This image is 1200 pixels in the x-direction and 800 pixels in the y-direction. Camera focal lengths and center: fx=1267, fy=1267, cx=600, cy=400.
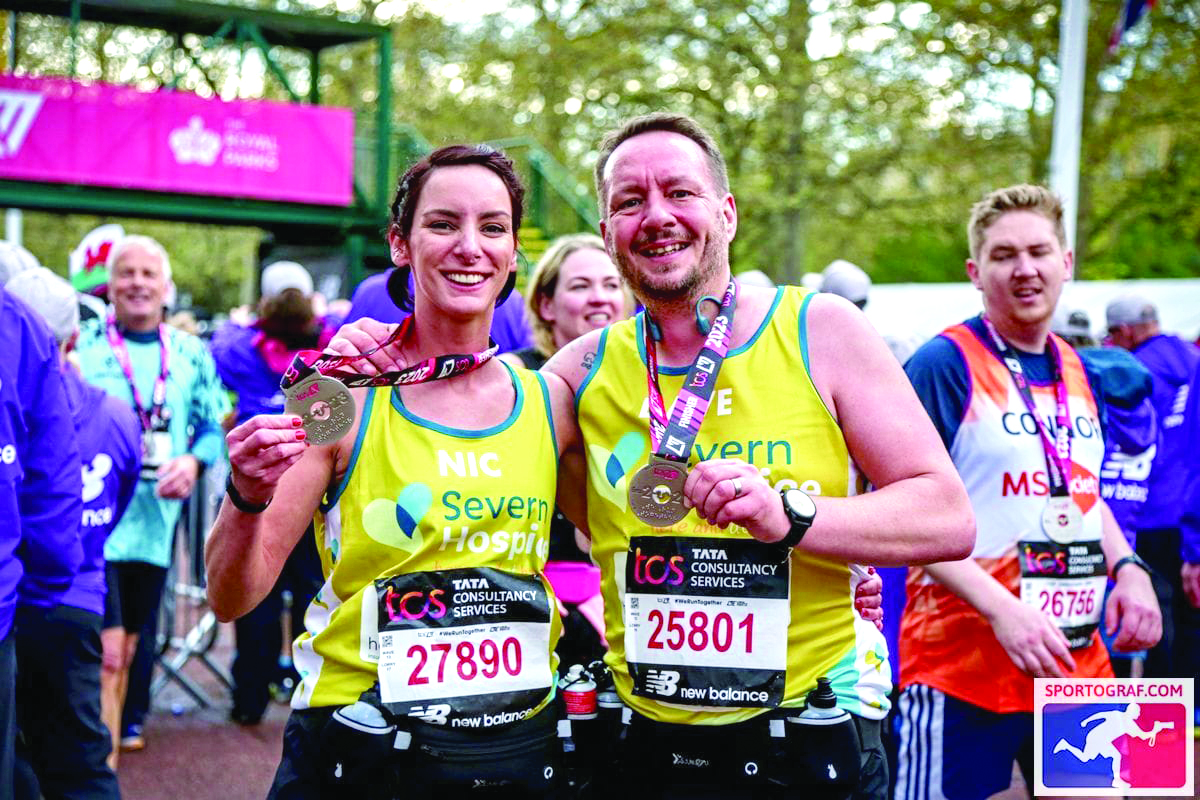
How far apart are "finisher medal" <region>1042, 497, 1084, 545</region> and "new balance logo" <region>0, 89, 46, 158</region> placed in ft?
56.2

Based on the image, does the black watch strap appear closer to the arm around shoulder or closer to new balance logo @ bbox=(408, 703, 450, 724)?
new balance logo @ bbox=(408, 703, 450, 724)

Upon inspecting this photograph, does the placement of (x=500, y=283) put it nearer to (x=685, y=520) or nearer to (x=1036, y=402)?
(x=685, y=520)

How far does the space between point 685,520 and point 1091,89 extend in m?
20.1

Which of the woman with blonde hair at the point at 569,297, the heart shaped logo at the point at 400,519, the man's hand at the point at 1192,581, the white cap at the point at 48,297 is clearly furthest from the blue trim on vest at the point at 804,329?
the man's hand at the point at 1192,581

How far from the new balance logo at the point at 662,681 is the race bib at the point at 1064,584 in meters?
1.46

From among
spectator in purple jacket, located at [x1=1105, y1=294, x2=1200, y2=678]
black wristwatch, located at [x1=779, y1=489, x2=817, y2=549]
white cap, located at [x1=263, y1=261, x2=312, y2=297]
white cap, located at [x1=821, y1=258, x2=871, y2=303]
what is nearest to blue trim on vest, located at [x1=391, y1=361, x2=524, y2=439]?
black wristwatch, located at [x1=779, y1=489, x2=817, y2=549]

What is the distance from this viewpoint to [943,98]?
66.8ft

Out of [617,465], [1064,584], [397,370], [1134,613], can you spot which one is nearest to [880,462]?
[617,465]

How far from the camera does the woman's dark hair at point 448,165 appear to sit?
266 centimetres

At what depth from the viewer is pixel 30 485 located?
3508 millimetres

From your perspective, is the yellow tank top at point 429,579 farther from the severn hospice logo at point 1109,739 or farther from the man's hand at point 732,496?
the severn hospice logo at point 1109,739

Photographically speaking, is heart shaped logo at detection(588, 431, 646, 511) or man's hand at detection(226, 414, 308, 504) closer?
man's hand at detection(226, 414, 308, 504)

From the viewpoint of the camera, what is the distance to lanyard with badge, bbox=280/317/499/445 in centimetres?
232

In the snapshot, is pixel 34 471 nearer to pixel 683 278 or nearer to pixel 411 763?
pixel 411 763
